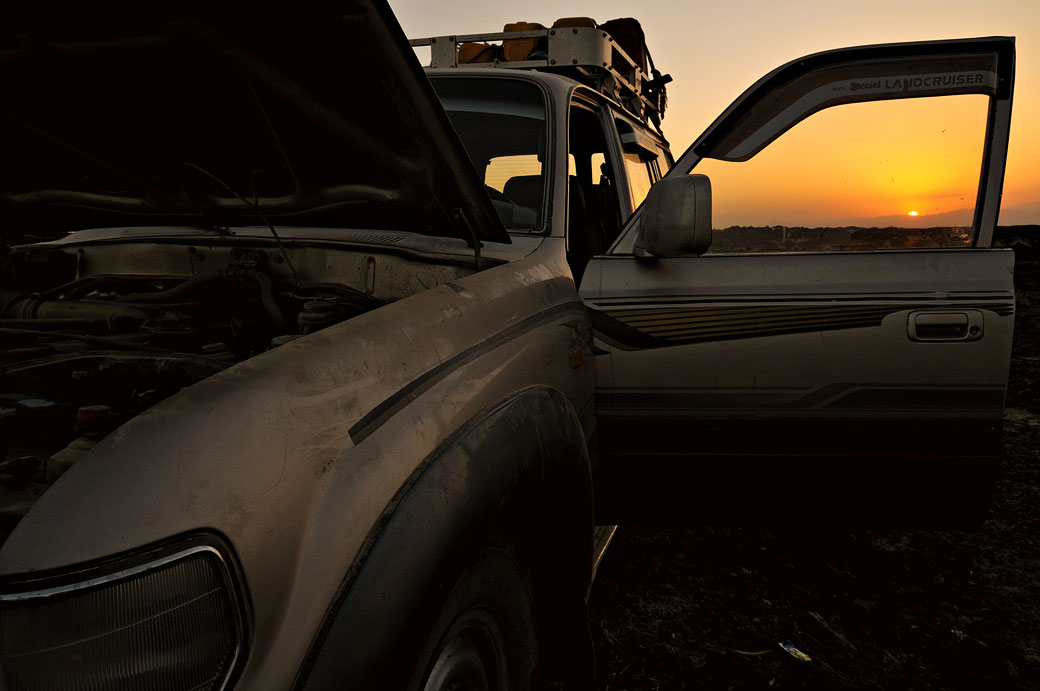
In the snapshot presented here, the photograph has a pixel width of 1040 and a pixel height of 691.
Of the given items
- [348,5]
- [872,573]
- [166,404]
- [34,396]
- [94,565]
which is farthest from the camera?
[872,573]

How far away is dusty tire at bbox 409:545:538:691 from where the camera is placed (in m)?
1.15

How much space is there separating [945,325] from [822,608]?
130cm

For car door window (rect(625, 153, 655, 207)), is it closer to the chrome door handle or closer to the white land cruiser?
the white land cruiser

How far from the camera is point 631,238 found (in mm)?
2393

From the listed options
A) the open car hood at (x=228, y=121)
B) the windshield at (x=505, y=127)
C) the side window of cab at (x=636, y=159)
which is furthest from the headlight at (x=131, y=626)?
the side window of cab at (x=636, y=159)

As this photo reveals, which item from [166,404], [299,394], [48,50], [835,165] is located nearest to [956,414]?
[835,165]

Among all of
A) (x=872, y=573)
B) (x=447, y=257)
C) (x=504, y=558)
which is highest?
(x=447, y=257)

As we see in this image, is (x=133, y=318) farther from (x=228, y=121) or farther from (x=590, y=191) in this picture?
(x=590, y=191)

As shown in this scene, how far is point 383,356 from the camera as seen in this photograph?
1.17m

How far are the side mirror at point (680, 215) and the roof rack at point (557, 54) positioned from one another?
2057mm

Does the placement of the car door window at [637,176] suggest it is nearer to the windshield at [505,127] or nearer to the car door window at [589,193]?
the car door window at [589,193]

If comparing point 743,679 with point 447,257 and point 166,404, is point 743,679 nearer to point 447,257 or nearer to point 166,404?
point 447,257

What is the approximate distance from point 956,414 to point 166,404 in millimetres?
2279

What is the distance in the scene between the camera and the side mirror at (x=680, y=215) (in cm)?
198
